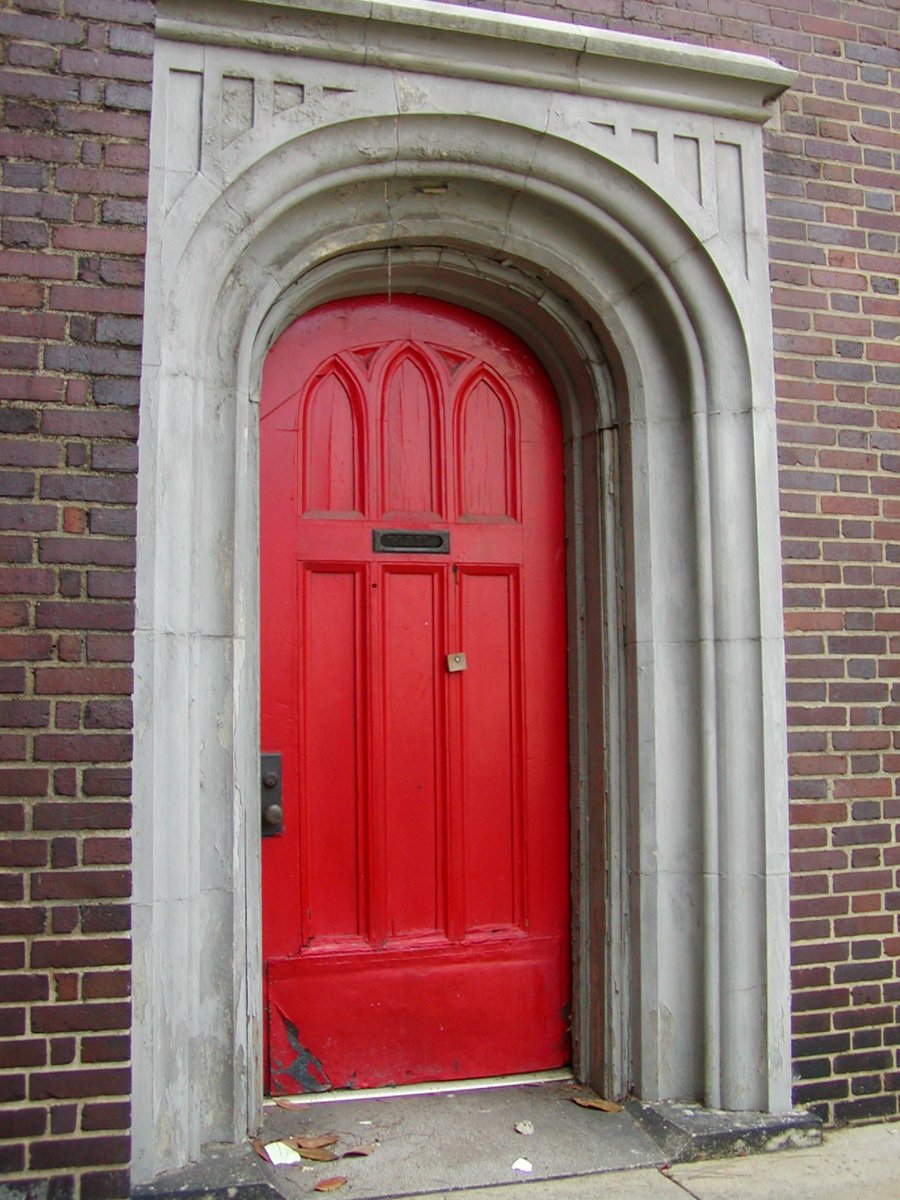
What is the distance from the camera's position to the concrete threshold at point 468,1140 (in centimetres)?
302

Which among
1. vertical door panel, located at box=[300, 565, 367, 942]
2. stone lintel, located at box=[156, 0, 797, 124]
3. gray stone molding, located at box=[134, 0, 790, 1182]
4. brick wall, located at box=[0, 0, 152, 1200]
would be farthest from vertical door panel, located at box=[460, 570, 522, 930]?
stone lintel, located at box=[156, 0, 797, 124]

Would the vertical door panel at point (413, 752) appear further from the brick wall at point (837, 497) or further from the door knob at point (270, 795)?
the brick wall at point (837, 497)

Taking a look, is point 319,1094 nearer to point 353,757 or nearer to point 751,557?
point 353,757

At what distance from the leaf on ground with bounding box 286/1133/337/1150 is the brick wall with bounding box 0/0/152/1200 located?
0.55 meters

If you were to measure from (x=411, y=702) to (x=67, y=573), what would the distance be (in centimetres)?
126

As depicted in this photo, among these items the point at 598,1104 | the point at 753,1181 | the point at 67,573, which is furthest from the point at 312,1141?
the point at 67,573


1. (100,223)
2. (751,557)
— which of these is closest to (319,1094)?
(751,557)

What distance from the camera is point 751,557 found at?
3.57 metres

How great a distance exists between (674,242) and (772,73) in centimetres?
67

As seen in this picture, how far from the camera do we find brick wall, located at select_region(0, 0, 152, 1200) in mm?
2873

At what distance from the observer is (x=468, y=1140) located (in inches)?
131

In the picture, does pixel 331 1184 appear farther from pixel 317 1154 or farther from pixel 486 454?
pixel 486 454

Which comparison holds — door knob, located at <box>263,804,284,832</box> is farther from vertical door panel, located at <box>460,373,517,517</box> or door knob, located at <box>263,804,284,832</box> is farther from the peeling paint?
vertical door panel, located at <box>460,373,517,517</box>

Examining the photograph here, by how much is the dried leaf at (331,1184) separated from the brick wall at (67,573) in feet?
1.74
